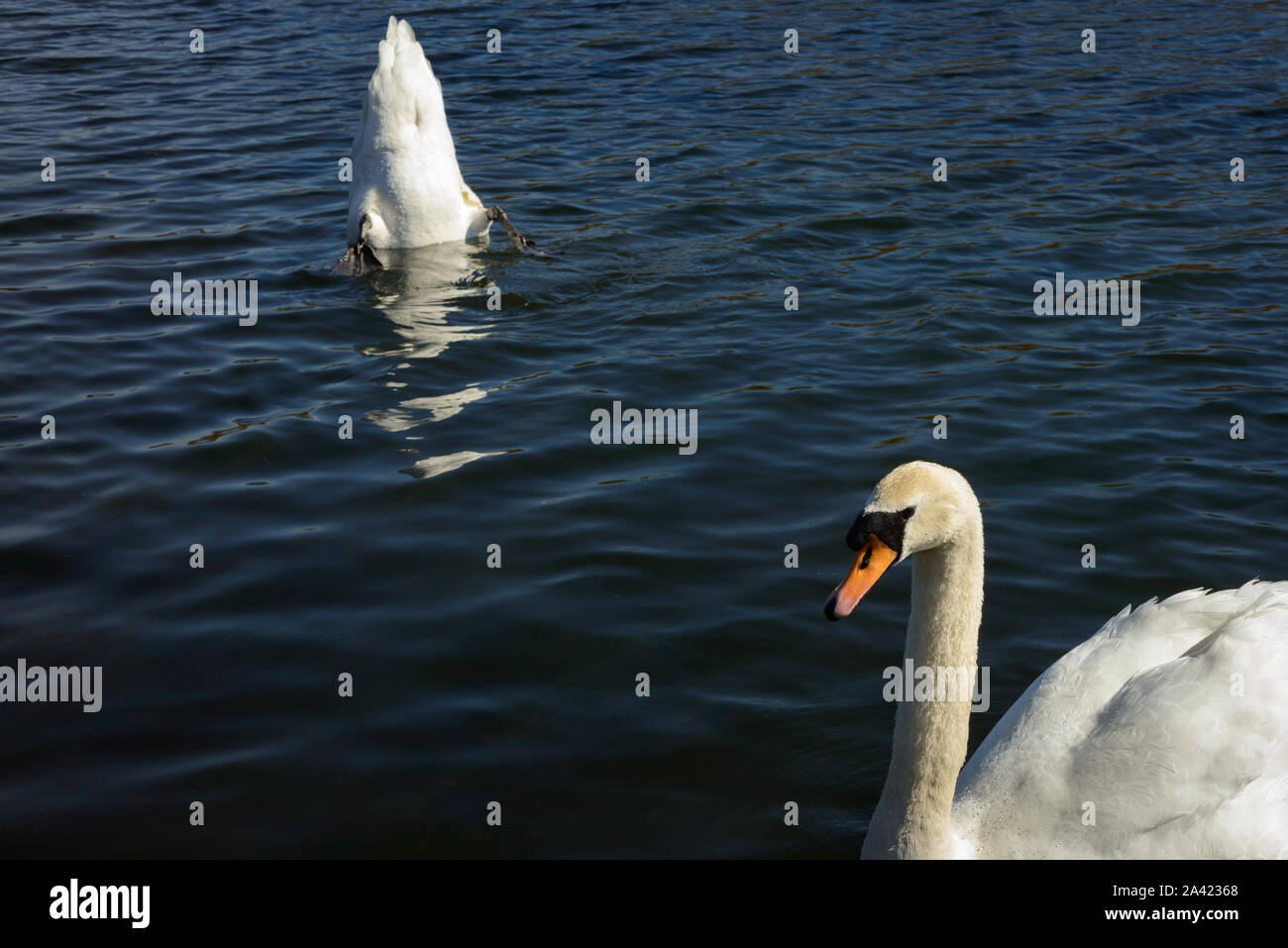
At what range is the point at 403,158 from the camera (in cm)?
1030

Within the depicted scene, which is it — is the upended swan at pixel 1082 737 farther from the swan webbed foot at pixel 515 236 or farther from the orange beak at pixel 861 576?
the swan webbed foot at pixel 515 236

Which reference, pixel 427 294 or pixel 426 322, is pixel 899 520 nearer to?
pixel 426 322

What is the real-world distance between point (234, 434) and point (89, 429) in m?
0.83

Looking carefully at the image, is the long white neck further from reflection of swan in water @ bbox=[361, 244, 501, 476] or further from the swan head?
reflection of swan in water @ bbox=[361, 244, 501, 476]

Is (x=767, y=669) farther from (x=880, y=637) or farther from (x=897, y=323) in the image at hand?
(x=897, y=323)

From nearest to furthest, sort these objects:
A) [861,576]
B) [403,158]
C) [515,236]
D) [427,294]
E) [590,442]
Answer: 1. [861,576]
2. [590,442]
3. [427,294]
4. [403,158]
5. [515,236]

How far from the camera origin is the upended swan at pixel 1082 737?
395cm

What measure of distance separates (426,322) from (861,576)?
231 inches

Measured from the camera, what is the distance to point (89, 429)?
751 centimetres

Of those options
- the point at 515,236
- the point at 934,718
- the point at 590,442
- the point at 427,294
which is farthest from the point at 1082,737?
the point at 515,236

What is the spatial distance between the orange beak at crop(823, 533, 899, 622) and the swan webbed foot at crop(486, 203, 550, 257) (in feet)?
22.6

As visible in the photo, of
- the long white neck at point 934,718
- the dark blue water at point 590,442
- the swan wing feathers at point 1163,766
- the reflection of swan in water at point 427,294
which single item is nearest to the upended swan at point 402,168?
the reflection of swan in water at point 427,294
